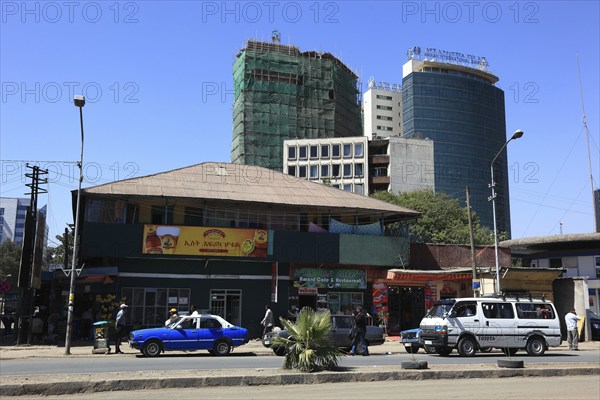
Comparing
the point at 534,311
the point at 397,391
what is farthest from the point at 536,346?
the point at 397,391

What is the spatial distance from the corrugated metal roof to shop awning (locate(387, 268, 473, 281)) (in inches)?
150

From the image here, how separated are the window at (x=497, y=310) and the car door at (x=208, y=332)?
984cm

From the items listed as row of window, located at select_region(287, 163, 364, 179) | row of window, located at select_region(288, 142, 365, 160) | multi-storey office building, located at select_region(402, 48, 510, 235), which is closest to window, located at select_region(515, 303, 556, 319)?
row of window, located at select_region(288, 142, 365, 160)

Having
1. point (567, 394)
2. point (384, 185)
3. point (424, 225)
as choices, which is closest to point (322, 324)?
point (567, 394)

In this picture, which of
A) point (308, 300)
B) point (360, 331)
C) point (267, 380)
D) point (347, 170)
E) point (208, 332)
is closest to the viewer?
point (267, 380)

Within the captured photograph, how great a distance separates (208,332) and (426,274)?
16018 millimetres

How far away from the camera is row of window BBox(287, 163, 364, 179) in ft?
320

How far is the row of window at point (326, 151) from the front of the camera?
9475cm

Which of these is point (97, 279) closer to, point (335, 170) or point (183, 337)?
point (183, 337)

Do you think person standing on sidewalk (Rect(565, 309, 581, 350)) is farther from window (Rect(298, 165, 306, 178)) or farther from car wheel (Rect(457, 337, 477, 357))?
window (Rect(298, 165, 306, 178))

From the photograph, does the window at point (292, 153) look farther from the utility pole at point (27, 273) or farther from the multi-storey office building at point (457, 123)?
the utility pole at point (27, 273)

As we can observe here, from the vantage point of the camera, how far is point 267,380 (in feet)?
43.6

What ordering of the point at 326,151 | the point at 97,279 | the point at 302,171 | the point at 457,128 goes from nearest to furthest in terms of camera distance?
1. the point at 97,279
2. the point at 326,151
3. the point at 302,171
4. the point at 457,128

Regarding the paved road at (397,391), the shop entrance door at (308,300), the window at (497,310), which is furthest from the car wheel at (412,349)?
the shop entrance door at (308,300)
